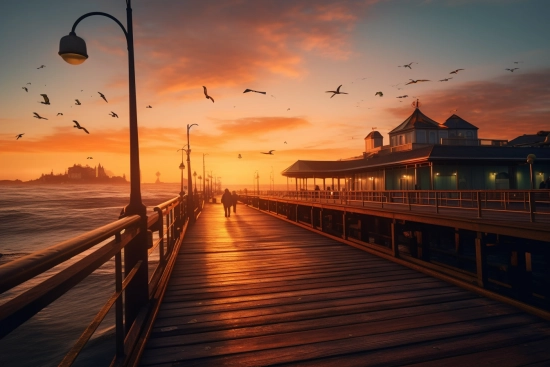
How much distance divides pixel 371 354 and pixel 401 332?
0.75 metres

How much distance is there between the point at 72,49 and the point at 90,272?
4913 mm

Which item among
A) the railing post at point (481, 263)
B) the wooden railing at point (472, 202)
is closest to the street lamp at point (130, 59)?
the railing post at point (481, 263)

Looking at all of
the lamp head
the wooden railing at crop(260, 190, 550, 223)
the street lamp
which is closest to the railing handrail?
the street lamp

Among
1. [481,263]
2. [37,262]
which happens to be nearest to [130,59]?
[37,262]

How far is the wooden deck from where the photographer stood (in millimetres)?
3635

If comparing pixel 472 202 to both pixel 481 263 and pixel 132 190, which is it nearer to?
pixel 481 263

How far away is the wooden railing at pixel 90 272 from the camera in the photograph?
122cm

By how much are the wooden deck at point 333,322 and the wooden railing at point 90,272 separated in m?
0.26

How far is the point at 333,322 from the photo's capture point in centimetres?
454

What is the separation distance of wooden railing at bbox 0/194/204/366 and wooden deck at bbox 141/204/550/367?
26 centimetres

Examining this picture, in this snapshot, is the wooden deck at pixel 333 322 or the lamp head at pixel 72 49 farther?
the lamp head at pixel 72 49

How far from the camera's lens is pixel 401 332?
13.8 ft

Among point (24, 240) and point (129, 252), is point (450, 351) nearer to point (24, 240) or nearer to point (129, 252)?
point (129, 252)

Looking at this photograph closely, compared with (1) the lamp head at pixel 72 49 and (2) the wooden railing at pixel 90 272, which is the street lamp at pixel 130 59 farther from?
(2) the wooden railing at pixel 90 272
